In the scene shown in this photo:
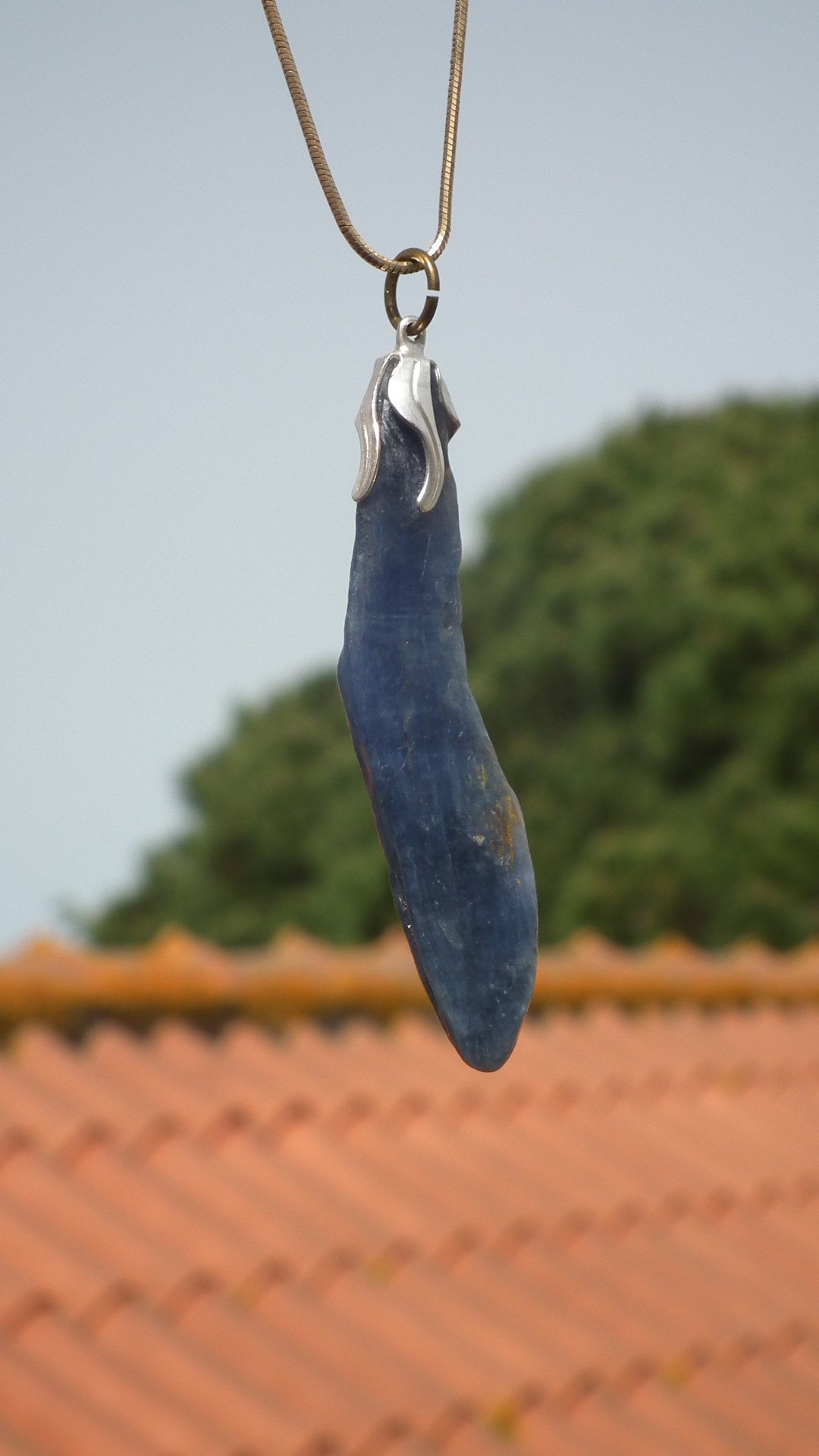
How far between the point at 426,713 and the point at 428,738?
0.02 metres

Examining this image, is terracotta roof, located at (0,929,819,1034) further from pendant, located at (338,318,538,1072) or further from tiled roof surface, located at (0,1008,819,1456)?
pendant, located at (338,318,538,1072)

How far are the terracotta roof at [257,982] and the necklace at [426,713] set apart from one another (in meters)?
2.13

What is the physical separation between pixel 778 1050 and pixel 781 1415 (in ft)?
4.60

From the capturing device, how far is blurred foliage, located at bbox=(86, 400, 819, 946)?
33.3ft

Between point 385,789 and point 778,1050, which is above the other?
point 385,789

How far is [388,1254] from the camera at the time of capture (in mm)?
2637

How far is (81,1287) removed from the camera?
2299mm

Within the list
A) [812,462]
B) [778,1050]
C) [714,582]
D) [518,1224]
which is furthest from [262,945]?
[518,1224]

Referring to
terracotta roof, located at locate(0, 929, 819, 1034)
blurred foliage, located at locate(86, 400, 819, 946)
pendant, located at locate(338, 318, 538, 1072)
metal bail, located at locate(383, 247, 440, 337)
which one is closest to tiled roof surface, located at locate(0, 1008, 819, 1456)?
terracotta roof, located at locate(0, 929, 819, 1034)

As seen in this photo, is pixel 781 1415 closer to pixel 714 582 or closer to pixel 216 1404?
pixel 216 1404

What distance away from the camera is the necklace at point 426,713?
1046 mm

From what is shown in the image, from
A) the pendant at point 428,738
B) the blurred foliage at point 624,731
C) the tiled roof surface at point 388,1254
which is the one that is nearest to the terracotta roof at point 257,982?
the tiled roof surface at point 388,1254

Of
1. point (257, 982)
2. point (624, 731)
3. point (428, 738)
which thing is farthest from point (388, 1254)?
point (624, 731)

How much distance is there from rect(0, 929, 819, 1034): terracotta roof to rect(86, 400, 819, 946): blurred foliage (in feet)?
19.0
